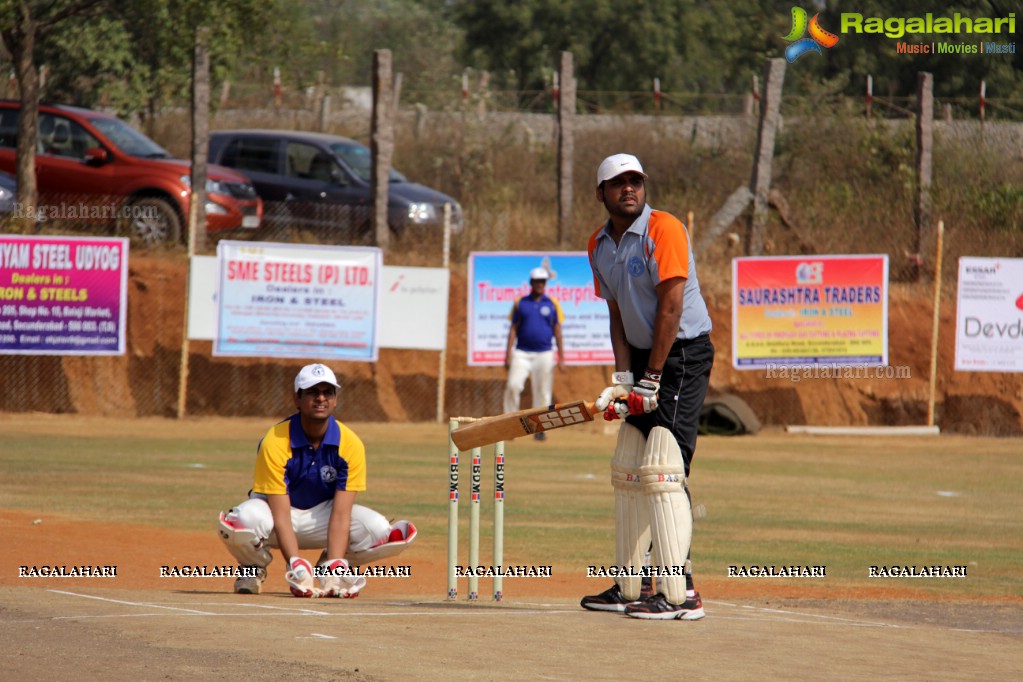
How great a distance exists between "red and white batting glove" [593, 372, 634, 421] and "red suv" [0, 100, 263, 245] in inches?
696

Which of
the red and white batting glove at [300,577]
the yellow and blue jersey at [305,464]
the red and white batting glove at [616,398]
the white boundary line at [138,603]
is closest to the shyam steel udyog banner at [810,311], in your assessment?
the yellow and blue jersey at [305,464]

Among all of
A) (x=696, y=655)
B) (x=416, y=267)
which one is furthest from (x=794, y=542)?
(x=416, y=267)

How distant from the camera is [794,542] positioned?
1239cm

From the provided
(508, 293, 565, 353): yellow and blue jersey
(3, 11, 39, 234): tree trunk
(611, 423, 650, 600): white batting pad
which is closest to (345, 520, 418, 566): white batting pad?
(611, 423, 650, 600): white batting pad

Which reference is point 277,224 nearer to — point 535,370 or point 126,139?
point 126,139

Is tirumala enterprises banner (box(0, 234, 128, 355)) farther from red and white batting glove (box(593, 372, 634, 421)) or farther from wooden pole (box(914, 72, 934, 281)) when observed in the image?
red and white batting glove (box(593, 372, 634, 421))

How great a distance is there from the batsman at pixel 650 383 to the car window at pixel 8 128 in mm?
19861

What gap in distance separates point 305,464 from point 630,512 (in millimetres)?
2130

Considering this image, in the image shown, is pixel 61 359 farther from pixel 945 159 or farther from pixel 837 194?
pixel 945 159

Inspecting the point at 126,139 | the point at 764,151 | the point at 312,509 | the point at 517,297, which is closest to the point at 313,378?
the point at 312,509

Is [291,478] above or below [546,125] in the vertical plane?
below

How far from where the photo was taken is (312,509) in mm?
8914

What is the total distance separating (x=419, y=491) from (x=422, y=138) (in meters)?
20.6

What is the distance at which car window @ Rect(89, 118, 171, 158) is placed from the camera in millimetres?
24609
